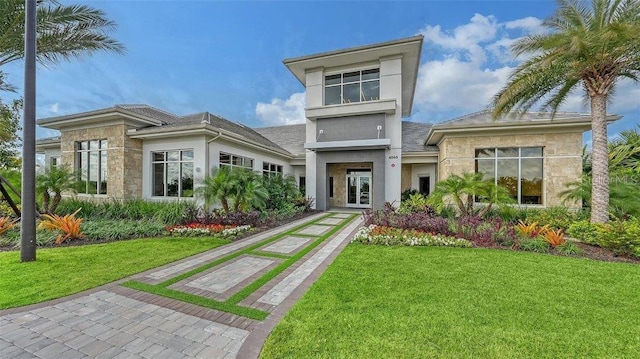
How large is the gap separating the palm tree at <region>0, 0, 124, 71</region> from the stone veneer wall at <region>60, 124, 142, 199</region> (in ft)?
12.3

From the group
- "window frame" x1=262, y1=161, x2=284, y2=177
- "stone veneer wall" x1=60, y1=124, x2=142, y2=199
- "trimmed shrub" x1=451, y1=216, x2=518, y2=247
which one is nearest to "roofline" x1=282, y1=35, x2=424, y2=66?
"window frame" x1=262, y1=161, x2=284, y2=177

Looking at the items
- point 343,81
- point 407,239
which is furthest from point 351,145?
point 407,239

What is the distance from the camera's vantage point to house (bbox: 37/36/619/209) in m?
12.3

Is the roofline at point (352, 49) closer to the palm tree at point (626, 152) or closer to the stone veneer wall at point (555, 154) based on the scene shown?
the stone veneer wall at point (555, 154)

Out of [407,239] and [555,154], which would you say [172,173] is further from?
[555,154]

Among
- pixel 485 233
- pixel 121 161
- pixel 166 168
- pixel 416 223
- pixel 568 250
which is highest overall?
pixel 121 161

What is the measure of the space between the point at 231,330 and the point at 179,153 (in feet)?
38.1

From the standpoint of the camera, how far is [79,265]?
6.00 metres

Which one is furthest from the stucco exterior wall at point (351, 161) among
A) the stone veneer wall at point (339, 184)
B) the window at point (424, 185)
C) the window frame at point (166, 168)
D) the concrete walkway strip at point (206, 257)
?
the window frame at point (166, 168)

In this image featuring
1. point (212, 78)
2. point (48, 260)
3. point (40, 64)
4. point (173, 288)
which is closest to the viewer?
point (173, 288)

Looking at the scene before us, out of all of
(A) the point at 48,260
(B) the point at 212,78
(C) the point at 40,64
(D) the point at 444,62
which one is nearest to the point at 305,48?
(D) the point at 444,62

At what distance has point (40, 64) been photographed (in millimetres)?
9742

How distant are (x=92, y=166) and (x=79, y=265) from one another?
1056cm

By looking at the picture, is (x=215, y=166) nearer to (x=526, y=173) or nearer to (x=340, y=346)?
(x=340, y=346)
